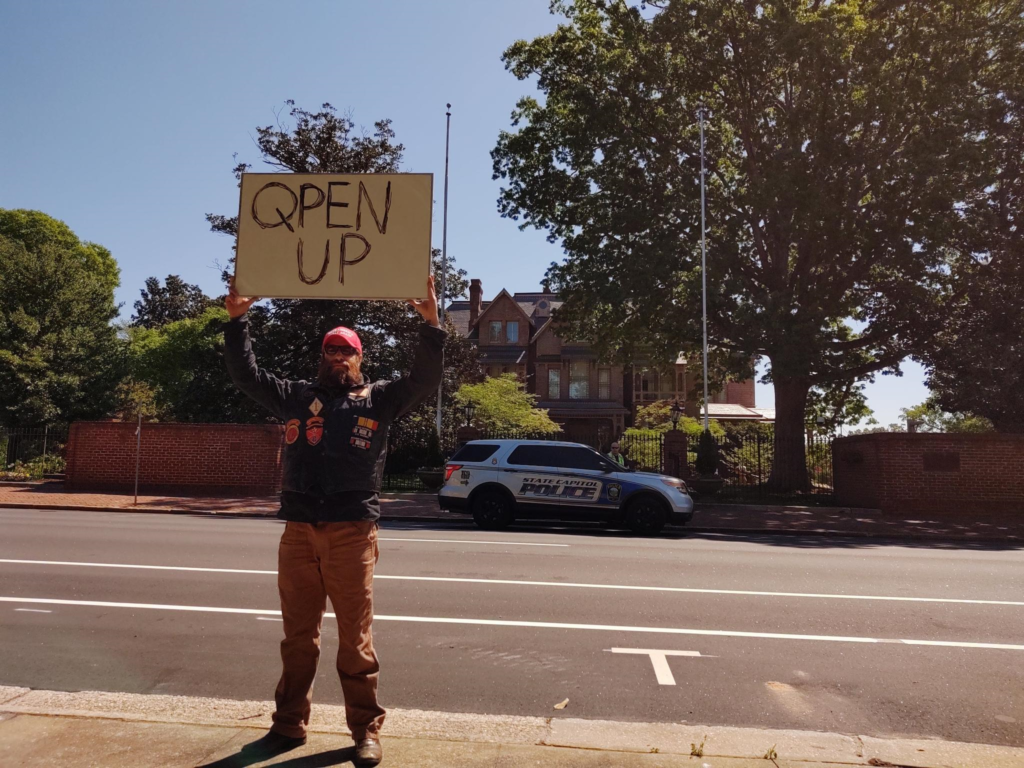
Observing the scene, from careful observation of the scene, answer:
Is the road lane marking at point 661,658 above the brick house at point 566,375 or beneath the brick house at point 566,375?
beneath

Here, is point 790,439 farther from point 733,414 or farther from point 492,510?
point 733,414

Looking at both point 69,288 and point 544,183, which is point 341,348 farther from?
point 69,288

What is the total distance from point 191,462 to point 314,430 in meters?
20.5

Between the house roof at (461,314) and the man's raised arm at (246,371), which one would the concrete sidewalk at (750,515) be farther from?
the house roof at (461,314)

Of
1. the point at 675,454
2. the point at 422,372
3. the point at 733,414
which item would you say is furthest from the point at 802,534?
the point at 733,414

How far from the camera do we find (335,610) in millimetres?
3527

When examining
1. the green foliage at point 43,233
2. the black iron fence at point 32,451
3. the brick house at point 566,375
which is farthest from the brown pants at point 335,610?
the green foliage at point 43,233

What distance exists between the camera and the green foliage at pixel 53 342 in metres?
30.2

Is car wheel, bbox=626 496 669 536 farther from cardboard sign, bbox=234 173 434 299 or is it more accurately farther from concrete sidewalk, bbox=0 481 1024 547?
cardboard sign, bbox=234 173 434 299

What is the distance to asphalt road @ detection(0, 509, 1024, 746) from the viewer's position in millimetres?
4828

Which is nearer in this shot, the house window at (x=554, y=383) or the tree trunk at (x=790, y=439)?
the tree trunk at (x=790, y=439)

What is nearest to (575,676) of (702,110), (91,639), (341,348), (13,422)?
(341,348)

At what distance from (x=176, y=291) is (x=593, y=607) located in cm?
8207

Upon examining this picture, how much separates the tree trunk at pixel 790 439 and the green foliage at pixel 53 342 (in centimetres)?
2553
